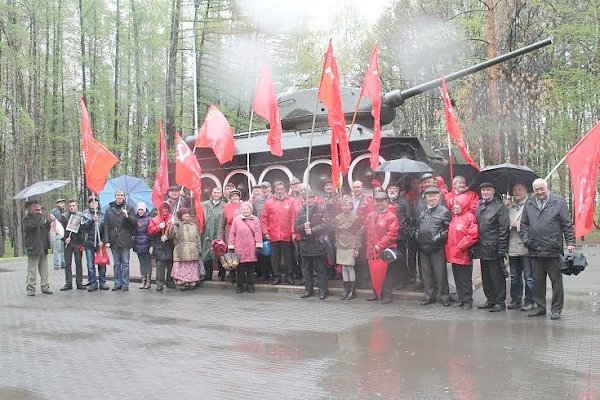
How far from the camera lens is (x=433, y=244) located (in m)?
8.89

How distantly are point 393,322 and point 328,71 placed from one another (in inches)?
165

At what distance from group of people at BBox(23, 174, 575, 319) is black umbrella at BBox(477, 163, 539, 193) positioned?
16 cm

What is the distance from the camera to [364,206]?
31.8ft

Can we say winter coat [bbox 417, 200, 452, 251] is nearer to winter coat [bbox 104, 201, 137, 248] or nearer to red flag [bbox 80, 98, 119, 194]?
winter coat [bbox 104, 201, 137, 248]

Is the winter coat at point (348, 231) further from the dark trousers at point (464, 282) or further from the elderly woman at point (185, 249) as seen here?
the elderly woman at point (185, 249)

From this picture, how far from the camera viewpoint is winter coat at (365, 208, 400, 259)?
30.2ft

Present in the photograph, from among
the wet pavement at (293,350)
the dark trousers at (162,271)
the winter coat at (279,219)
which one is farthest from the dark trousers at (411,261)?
the dark trousers at (162,271)

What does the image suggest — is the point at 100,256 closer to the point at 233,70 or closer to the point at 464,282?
the point at 464,282

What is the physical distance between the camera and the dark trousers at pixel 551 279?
785 cm

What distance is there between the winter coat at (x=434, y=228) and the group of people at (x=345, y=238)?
2 cm

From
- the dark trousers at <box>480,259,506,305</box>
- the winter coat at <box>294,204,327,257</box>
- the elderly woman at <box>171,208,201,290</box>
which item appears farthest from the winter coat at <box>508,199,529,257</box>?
the elderly woman at <box>171,208,201,290</box>

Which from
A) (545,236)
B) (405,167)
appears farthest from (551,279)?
(405,167)

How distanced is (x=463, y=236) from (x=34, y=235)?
758 cm

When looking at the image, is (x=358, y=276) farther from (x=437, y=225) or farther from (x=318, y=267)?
(x=437, y=225)
